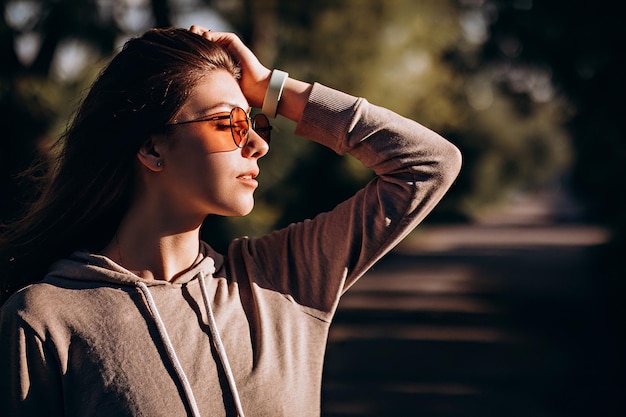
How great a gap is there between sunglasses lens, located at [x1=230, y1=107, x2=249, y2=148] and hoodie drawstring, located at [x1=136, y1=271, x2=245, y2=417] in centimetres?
42

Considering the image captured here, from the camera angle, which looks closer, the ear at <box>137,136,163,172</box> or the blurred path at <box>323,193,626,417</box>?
the ear at <box>137,136,163,172</box>

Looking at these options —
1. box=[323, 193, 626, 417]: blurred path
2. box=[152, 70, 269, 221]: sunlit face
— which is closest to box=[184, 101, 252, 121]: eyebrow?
box=[152, 70, 269, 221]: sunlit face

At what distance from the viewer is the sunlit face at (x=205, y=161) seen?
1.92 m

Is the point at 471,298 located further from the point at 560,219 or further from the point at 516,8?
the point at 560,219

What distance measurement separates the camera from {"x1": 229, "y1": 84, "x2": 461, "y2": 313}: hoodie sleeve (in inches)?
79.6

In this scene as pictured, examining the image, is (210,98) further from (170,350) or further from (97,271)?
(170,350)

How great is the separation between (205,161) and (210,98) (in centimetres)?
16

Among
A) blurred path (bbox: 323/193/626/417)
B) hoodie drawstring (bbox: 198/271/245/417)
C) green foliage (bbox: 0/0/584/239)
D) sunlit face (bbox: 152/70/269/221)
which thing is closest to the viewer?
hoodie drawstring (bbox: 198/271/245/417)

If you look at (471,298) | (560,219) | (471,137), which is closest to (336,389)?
(471,298)

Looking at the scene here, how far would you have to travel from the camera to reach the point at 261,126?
212 centimetres

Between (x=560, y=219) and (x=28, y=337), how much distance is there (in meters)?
41.4

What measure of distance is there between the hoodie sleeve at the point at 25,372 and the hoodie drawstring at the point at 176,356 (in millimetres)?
250

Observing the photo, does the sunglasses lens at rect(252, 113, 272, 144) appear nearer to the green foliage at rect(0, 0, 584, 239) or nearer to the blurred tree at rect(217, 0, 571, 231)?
the green foliage at rect(0, 0, 584, 239)

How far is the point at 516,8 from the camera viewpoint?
10.5 m
